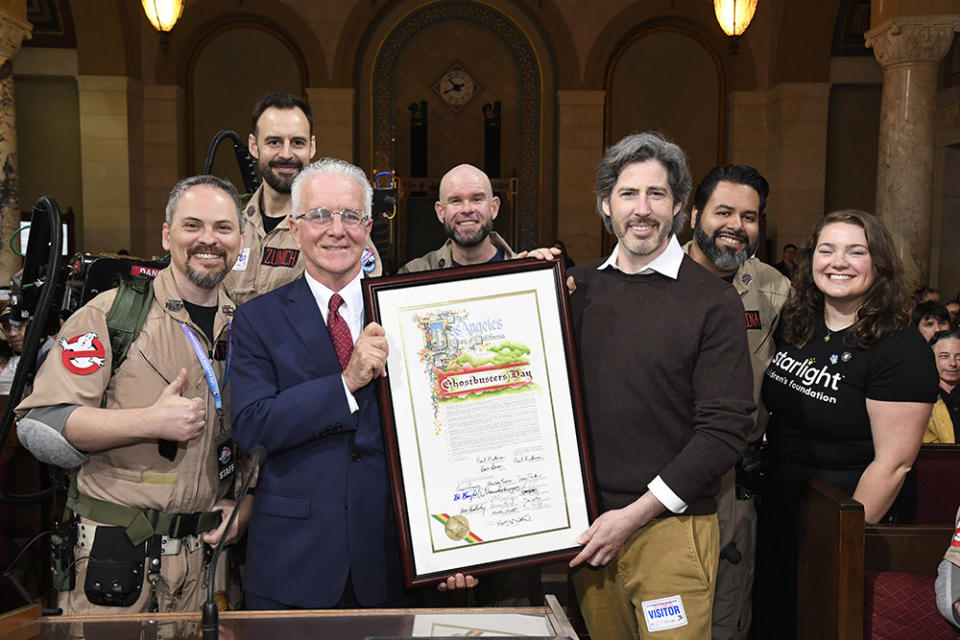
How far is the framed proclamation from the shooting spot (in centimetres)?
192

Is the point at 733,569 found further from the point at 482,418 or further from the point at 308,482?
the point at 308,482

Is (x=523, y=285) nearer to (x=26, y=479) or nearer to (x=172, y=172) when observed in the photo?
(x=26, y=479)

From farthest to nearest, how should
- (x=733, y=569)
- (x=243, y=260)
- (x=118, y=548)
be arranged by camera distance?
(x=243, y=260) < (x=733, y=569) < (x=118, y=548)

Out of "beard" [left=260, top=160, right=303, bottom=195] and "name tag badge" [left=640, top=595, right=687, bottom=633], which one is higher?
"beard" [left=260, top=160, right=303, bottom=195]

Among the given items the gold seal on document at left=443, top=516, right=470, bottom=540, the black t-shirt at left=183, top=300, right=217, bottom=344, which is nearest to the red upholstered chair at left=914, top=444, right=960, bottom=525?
the gold seal on document at left=443, top=516, right=470, bottom=540

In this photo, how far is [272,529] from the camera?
1.93 metres

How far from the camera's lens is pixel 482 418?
198 centimetres

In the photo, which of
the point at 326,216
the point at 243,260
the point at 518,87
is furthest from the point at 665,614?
the point at 518,87

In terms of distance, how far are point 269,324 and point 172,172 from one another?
10.1m

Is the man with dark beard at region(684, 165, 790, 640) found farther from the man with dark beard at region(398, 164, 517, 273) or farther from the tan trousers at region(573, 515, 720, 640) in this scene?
the man with dark beard at region(398, 164, 517, 273)

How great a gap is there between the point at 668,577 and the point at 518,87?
33.3 feet

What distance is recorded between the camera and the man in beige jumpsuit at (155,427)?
204 centimetres

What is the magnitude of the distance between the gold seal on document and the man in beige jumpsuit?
0.63 meters

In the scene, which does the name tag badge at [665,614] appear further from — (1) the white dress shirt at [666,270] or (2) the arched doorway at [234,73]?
(2) the arched doorway at [234,73]
